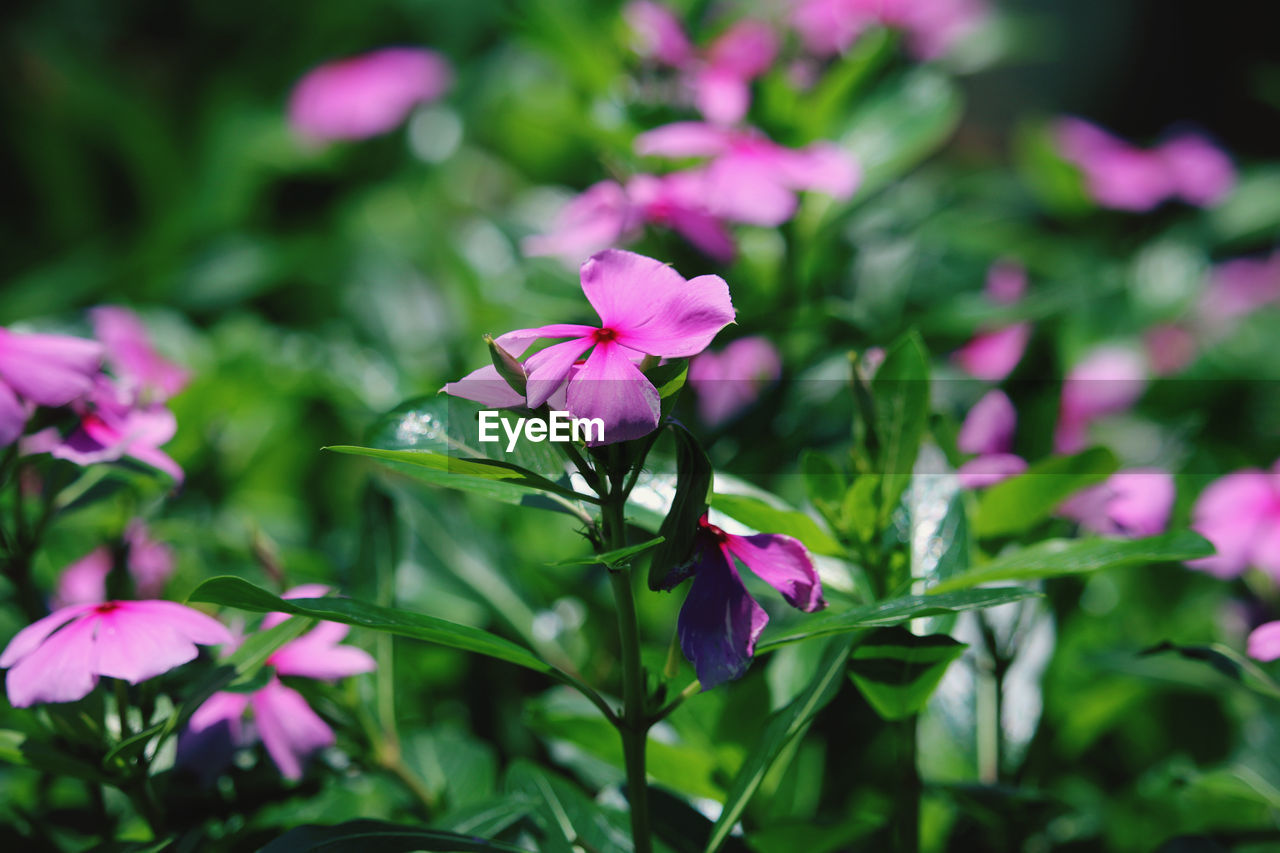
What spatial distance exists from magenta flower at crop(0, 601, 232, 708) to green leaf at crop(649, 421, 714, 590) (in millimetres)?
264

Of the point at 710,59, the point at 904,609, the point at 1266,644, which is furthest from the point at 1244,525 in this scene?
the point at 710,59

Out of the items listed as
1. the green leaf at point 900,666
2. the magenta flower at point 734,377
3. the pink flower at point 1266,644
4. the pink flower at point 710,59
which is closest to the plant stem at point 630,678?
the green leaf at point 900,666

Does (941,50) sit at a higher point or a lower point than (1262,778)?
higher

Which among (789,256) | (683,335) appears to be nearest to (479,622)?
(789,256)

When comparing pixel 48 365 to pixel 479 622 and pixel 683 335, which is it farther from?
pixel 479 622

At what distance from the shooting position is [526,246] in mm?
994

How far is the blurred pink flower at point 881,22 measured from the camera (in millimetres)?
1421

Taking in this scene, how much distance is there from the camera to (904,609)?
0.52m

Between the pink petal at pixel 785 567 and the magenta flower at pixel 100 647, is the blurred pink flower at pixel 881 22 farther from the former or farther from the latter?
the magenta flower at pixel 100 647

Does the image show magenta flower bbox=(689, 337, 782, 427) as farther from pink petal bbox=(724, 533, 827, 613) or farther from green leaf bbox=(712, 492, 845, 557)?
pink petal bbox=(724, 533, 827, 613)

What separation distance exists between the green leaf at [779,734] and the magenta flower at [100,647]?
30cm

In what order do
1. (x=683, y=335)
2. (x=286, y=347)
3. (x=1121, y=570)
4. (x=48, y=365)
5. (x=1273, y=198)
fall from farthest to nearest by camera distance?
(x=1273, y=198) → (x=286, y=347) → (x=1121, y=570) → (x=48, y=365) → (x=683, y=335)

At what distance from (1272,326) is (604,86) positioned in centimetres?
103

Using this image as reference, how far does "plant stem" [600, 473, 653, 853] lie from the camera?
53cm
